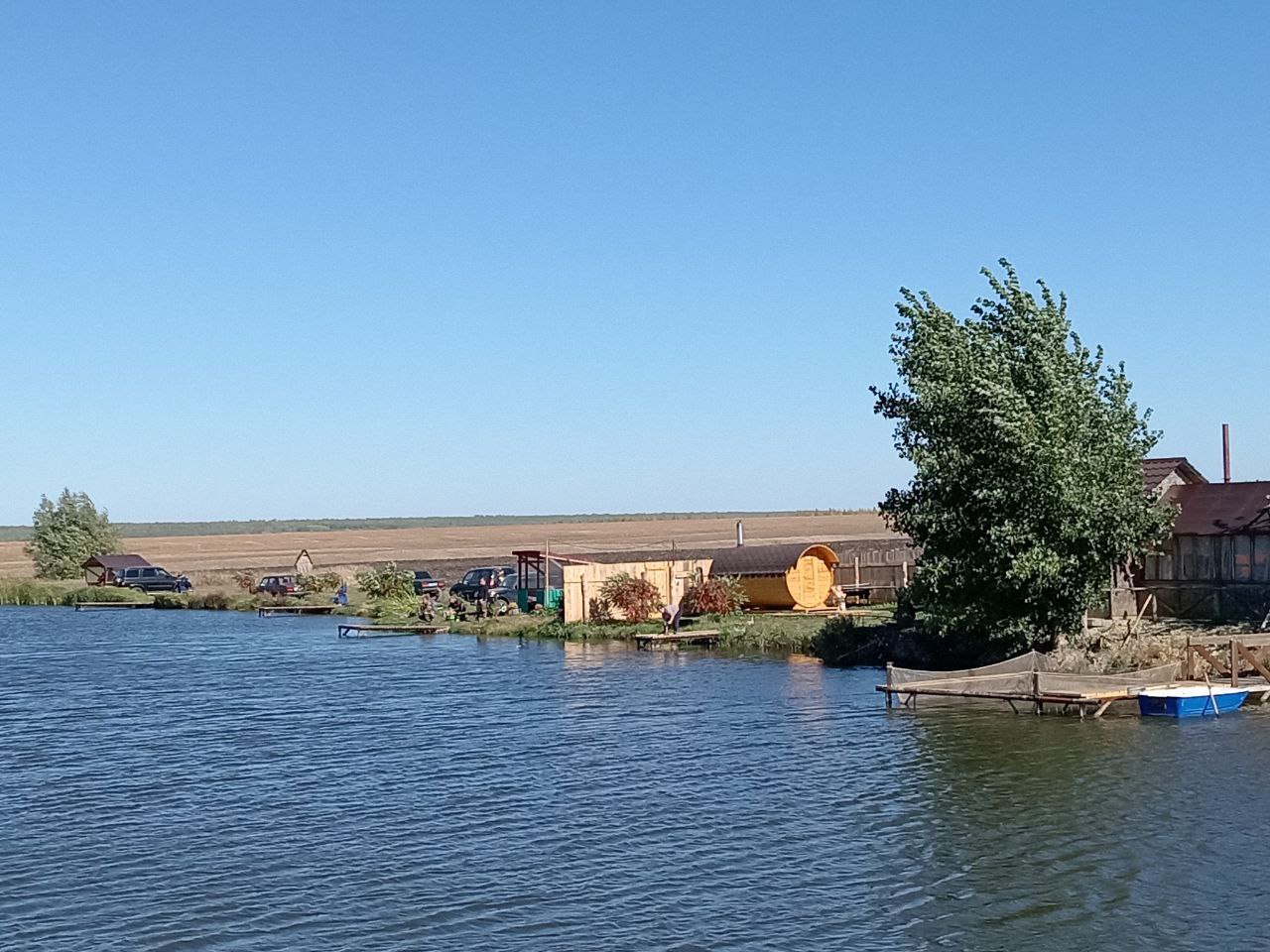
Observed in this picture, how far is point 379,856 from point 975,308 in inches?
1051

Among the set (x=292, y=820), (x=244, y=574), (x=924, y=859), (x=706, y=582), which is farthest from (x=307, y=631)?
(x=924, y=859)

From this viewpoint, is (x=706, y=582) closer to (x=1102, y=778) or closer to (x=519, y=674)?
(x=519, y=674)

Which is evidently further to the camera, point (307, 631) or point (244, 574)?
point (244, 574)

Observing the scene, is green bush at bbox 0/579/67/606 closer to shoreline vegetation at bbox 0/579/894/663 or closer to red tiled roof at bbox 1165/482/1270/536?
shoreline vegetation at bbox 0/579/894/663

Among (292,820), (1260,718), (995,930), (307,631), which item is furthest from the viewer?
(307,631)

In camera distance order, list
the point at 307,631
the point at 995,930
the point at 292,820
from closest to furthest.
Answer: the point at 995,930, the point at 292,820, the point at 307,631

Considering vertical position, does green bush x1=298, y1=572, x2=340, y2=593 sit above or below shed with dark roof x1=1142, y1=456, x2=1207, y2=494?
below

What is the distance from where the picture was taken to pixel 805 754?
33.9m

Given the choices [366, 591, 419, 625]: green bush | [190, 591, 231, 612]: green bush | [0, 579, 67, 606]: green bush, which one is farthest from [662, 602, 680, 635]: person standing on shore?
[0, 579, 67, 606]: green bush

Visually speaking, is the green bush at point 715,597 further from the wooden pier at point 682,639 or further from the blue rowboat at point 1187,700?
the blue rowboat at point 1187,700

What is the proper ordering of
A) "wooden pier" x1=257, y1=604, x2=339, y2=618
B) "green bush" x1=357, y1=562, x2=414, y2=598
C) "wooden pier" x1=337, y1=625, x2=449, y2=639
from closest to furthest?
"wooden pier" x1=337, y1=625, x2=449, y2=639
"green bush" x1=357, y1=562, x2=414, y2=598
"wooden pier" x1=257, y1=604, x2=339, y2=618

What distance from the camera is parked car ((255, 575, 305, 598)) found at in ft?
307

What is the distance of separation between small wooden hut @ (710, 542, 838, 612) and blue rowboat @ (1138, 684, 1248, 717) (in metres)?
27.6

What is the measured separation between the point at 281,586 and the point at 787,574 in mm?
41192
